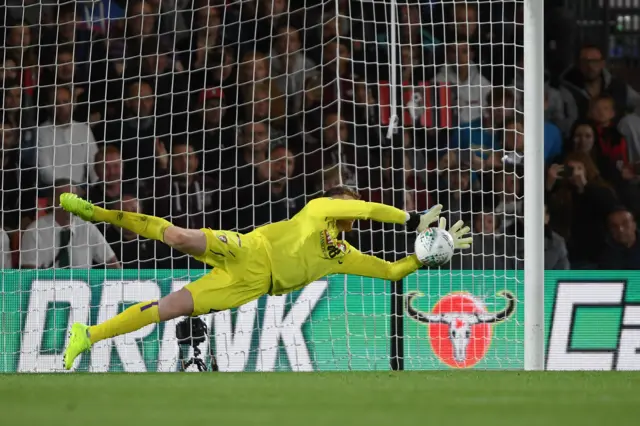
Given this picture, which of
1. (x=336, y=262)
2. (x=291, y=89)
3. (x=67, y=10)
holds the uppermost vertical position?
(x=67, y=10)

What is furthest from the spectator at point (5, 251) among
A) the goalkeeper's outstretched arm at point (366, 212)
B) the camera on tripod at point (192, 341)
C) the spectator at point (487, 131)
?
the spectator at point (487, 131)

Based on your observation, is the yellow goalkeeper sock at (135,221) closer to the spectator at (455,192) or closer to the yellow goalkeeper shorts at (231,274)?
the yellow goalkeeper shorts at (231,274)

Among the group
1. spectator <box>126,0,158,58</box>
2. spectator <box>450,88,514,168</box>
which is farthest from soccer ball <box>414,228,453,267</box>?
spectator <box>126,0,158,58</box>

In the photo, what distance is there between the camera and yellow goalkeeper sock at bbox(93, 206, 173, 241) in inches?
328

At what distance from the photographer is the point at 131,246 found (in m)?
10.5

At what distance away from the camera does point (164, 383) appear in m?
7.37

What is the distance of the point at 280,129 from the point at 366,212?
2720 millimetres

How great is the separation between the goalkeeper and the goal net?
1381 millimetres

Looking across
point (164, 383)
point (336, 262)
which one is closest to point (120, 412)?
point (164, 383)

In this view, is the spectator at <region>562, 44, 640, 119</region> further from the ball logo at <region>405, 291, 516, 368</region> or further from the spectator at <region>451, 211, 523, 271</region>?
the ball logo at <region>405, 291, 516, 368</region>

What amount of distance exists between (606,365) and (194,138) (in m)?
3.85

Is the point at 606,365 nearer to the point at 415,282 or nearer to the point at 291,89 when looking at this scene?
the point at 415,282

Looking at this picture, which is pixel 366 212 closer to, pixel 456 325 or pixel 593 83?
pixel 456 325

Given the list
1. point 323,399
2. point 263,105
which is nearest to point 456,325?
point 263,105
